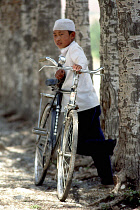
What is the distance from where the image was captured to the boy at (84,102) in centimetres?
580

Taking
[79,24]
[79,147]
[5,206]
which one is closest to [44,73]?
[79,24]

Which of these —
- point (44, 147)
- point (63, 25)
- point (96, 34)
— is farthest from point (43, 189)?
point (96, 34)

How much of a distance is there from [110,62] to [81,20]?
1540 millimetres

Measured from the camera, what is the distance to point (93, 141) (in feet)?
19.1

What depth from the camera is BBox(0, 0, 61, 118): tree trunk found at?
11.3 meters

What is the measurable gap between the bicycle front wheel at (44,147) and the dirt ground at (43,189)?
7.9 inches

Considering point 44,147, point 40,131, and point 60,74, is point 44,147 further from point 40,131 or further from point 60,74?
point 60,74

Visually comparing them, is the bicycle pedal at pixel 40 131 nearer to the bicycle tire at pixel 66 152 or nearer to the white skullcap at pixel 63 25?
the bicycle tire at pixel 66 152

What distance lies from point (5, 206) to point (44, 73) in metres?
5.89

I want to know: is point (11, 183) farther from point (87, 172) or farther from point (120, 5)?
point (120, 5)

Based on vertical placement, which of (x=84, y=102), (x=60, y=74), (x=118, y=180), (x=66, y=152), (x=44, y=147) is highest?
(x=60, y=74)

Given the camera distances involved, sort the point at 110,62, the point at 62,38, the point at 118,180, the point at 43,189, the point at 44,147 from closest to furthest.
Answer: the point at 118,180
the point at 62,38
the point at 44,147
the point at 43,189
the point at 110,62

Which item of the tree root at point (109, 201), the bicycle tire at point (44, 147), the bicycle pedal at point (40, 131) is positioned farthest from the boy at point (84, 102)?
the tree root at point (109, 201)

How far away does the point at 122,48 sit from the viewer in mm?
5609
